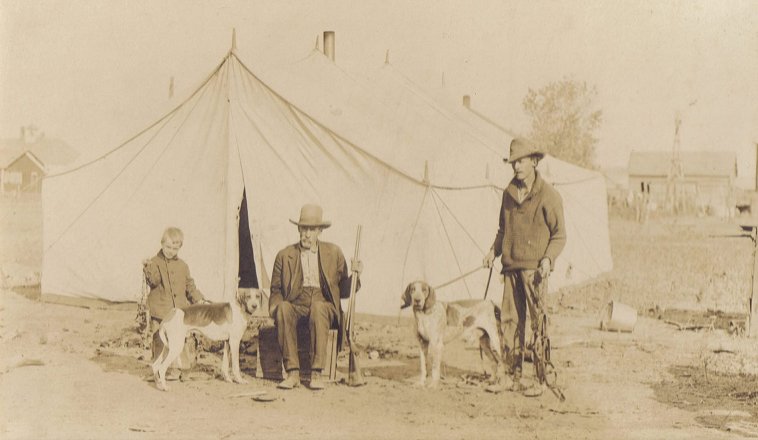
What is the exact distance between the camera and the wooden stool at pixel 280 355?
6172 millimetres

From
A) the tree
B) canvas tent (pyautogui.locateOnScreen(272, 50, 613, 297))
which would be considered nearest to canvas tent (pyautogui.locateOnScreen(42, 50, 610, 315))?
canvas tent (pyautogui.locateOnScreen(272, 50, 613, 297))

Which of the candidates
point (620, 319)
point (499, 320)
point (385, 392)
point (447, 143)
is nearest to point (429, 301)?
point (499, 320)

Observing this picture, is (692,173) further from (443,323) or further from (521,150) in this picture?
(443,323)

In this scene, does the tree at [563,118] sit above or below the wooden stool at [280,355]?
above

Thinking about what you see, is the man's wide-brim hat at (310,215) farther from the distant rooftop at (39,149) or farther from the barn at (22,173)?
the barn at (22,173)

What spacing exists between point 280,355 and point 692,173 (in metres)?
27.4

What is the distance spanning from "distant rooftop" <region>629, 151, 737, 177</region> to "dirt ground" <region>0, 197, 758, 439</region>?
23.4 m

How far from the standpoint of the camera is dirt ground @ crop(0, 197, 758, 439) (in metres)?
5.43

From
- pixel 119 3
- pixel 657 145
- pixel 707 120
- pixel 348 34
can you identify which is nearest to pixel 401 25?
pixel 348 34

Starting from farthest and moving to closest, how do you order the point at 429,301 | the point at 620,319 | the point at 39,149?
the point at 39,149 < the point at 620,319 < the point at 429,301

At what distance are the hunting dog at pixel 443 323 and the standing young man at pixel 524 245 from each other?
10 cm

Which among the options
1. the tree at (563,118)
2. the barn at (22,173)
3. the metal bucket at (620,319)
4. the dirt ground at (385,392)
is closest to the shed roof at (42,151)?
the barn at (22,173)

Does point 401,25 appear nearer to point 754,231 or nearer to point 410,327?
point 410,327

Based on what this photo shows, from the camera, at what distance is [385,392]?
6055mm
